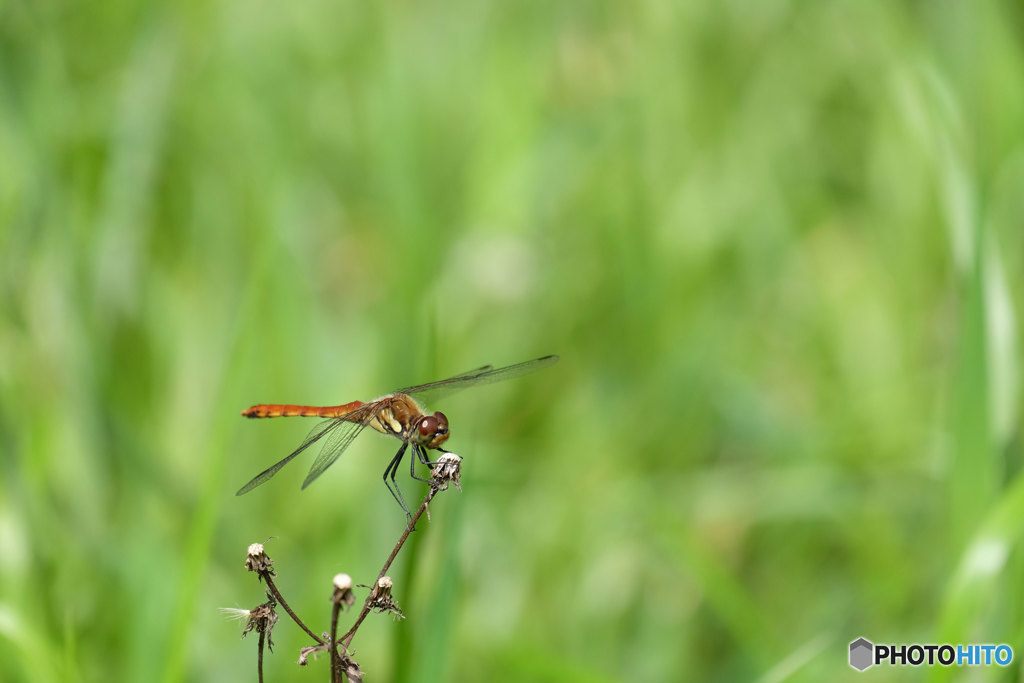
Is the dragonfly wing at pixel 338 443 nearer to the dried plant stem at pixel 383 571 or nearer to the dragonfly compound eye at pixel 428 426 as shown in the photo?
the dragonfly compound eye at pixel 428 426

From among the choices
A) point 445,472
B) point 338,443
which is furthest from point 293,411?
point 445,472

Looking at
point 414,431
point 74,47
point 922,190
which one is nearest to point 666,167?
point 922,190

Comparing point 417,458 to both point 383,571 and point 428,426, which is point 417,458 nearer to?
point 428,426

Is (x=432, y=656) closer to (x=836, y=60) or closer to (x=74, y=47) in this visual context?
(x=74, y=47)

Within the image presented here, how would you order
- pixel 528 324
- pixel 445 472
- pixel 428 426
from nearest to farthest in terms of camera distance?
pixel 445 472 → pixel 428 426 → pixel 528 324

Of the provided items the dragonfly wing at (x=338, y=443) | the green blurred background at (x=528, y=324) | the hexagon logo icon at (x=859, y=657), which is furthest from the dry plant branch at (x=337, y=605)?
the hexagon logo icon at (x=859, y=657)

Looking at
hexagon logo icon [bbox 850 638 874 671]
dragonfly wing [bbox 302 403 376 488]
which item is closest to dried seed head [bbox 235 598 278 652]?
dragonfly wing [bbox 302 403 376 488]
